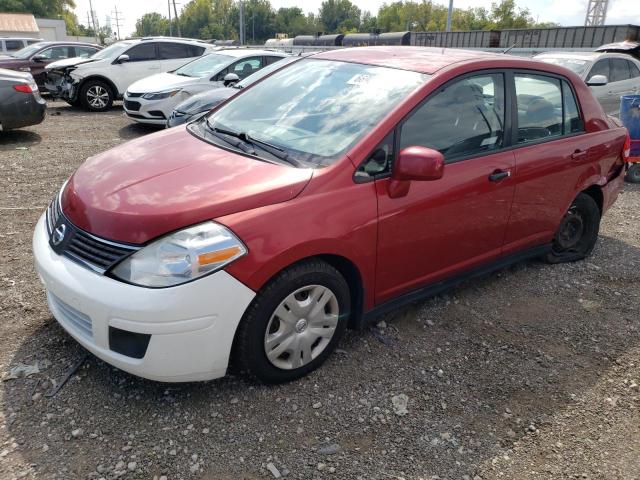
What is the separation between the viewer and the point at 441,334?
3.43 m

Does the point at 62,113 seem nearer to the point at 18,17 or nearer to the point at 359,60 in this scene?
the point at 359,60

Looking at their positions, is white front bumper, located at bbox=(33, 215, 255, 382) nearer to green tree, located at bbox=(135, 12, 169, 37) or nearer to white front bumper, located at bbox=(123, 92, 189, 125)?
white front bumper, located at bbox=(123, 92, 189, 125)

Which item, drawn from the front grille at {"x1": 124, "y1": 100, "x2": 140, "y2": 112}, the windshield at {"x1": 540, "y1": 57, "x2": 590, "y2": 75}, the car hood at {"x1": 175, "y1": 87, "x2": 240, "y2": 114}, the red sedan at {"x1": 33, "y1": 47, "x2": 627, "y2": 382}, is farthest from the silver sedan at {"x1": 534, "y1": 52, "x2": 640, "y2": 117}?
the front grille at {"x1": 124, "y1": 100, "x2": 140, "y2": 112}

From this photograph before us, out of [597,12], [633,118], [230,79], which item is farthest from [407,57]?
[597,12]

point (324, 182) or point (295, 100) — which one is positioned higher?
point (295, 100)

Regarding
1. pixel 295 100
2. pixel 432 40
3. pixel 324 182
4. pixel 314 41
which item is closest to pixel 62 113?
pixel 295 100

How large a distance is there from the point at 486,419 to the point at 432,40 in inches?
1339

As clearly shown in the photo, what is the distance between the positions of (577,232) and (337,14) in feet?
387

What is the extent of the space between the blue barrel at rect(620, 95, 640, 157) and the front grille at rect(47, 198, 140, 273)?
671 cm

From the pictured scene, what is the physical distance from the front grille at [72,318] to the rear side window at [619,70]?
33.9 feet

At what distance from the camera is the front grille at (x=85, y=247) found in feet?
7.82

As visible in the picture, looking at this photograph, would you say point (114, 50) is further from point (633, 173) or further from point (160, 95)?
point (633, 173)

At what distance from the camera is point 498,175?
11.1 ft

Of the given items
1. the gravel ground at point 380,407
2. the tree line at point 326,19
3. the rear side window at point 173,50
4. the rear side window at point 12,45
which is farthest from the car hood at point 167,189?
the tree line at point 326,19
